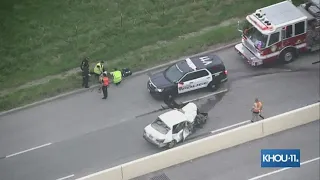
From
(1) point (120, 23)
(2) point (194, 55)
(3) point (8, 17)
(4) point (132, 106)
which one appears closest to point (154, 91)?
(4) point (132, 106)

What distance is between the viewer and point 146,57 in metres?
39.7

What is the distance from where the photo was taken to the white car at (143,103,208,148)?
109 ft

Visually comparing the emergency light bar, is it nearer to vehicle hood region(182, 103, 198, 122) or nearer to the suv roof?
the suv roof

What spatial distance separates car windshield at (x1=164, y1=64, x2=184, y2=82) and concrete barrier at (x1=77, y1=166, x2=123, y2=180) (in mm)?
6597

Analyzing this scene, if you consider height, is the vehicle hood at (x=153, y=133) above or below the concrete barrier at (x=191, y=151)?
above

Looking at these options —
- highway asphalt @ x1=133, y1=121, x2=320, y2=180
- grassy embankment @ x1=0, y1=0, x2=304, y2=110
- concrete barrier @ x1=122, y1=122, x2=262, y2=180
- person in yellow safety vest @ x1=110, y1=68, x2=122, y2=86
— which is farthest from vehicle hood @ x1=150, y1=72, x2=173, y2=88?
highway asphalt @ x1=133, y1=121, x2=320, y2=180

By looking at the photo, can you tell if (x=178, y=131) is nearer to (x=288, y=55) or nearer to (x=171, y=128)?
(x=171, y=128)

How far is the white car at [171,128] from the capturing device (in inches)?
1305

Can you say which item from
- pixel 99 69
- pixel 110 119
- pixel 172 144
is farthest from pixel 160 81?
pixel 172 144

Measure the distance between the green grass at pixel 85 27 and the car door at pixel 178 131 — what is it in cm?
691

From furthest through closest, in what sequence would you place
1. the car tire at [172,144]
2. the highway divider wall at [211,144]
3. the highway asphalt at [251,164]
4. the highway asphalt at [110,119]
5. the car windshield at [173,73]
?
the car windshield at [173,73], the car tire at [172,144], the highway asphalt at [110,119], the highway asphalt at [251,164], the highway divider wall at [211,144]

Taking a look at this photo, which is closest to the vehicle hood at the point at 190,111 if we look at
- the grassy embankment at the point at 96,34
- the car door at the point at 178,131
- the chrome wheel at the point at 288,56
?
the car door at the point at 178,131

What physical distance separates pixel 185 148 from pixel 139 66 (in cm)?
781

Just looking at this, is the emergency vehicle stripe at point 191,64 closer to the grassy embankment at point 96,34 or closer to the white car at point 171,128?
the grassy embankment at point 96,34
